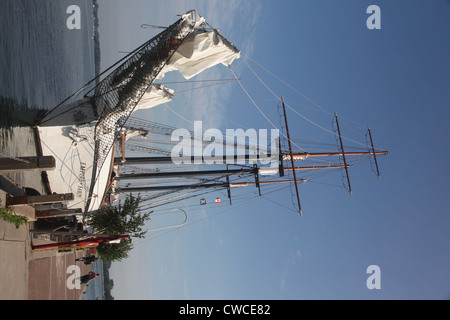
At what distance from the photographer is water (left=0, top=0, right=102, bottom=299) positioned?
17969mm

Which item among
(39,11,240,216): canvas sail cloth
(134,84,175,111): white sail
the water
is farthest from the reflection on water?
(134,84,175,111): white sail

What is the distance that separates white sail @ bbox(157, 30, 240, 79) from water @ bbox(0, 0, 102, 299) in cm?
911

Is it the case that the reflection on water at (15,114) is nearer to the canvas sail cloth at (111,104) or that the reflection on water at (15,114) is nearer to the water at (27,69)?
the water at (27,69)

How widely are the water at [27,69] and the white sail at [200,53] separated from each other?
9111mm

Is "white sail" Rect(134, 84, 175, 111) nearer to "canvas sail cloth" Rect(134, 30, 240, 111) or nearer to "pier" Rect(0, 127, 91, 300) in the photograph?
"canvas sail cloth" Rect(134, 30, 240, 111)

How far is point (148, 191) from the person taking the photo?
25594 millimetres

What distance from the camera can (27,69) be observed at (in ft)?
102

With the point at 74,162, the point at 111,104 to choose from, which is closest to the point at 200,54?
the point at 111,104

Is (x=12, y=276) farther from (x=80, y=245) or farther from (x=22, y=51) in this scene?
(x=22, y=51)

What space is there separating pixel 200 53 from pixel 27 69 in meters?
23.4

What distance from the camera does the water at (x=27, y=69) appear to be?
707 inches

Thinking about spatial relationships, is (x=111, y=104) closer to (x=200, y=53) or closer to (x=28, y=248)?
(x=200, y=53)

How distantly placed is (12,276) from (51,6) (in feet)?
188
